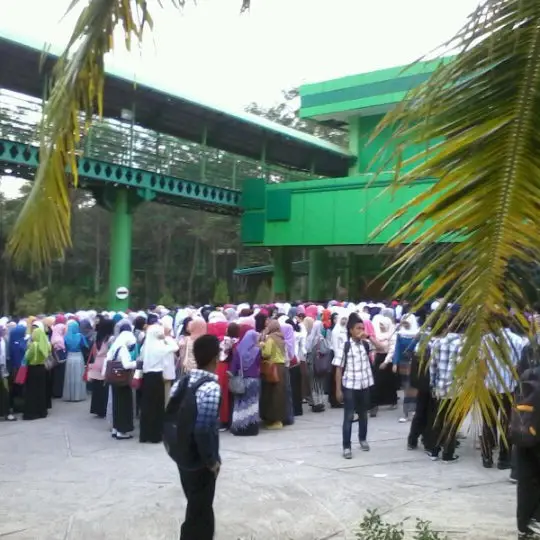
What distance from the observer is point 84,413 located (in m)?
10.1

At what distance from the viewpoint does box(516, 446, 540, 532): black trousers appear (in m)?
4.24

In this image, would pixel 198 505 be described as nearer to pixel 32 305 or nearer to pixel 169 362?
pixel 169 362

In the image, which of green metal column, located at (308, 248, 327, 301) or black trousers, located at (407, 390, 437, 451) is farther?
green metal column, located at (308, 248, 327, 301)

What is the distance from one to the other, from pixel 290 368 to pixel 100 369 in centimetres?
276

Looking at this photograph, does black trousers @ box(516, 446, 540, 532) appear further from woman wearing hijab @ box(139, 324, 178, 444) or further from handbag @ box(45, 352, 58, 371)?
handbag @ box(45, 352, 58, 371)

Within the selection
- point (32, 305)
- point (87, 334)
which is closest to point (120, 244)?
point (32, 305)

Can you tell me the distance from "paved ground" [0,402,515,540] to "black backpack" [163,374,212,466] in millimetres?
1086

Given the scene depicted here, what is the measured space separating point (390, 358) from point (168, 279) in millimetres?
32532

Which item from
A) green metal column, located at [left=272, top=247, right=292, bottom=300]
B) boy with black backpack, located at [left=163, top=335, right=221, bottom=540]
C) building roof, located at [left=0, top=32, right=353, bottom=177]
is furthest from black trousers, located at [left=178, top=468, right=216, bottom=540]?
green metal column, located at [left=272, top=247, right=292, bottom=300]

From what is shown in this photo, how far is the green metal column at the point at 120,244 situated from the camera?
22.4m

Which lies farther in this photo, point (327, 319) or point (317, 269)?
point (317, 269)

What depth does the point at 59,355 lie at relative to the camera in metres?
10.9

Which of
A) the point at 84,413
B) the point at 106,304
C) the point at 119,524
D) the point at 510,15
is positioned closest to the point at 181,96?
the point at 106,304

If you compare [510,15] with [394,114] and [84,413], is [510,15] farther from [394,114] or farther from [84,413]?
[84,413]
